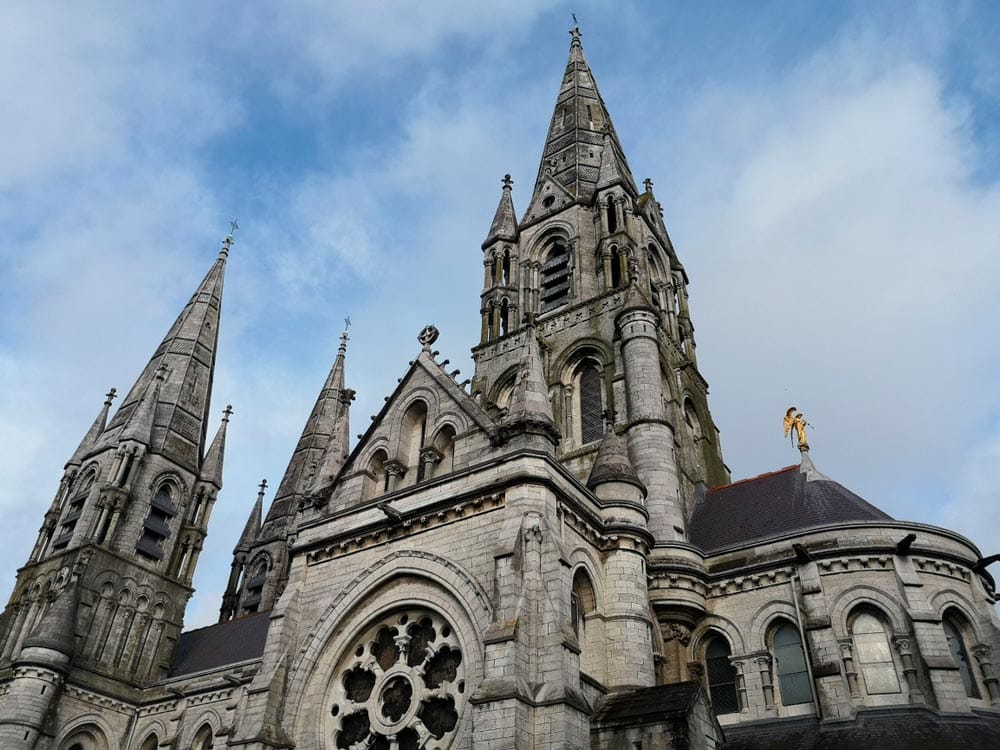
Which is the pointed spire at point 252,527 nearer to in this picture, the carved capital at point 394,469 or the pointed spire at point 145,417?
the pointed spire at point 145,417

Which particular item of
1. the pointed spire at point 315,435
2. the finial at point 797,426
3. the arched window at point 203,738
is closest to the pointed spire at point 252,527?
the pointed spire at point 315,435

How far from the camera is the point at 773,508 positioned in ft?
66.1

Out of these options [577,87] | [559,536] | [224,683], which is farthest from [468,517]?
[577,87]

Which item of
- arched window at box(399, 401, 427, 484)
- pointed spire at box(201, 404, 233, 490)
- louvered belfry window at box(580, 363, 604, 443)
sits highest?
pointed spire at box(201, 404, 233, 490)

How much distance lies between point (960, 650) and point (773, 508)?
5030 mm

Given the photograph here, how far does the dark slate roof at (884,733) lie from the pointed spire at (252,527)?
32060 millimetres

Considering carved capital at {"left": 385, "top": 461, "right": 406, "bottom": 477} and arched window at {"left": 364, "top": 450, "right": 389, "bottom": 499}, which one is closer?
carved capital at {"left": 385, "top": 461, "right": 406, "bottom": 477}

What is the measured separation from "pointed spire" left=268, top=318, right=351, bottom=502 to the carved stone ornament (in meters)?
23.9

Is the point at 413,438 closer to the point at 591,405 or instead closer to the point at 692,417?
the point at 591,405

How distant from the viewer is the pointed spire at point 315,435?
4369cm

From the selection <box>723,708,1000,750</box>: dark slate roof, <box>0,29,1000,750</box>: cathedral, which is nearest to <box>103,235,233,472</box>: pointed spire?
<box>0,29,1000,750</box>: cathedral

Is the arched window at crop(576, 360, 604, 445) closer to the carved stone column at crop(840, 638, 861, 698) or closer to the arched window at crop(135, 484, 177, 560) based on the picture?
the carved stone column at crop(840, 638, 861, 698)

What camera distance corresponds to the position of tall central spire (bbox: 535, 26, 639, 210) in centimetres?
3203

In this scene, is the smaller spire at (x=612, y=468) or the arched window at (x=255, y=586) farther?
the arched window at (x=255, y=586)
